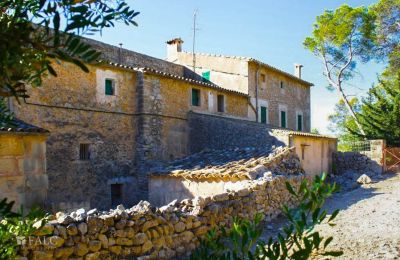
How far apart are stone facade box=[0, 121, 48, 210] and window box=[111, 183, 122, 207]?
17.7 ft

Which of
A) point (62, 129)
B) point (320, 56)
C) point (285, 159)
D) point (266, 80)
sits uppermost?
point (320, 56)

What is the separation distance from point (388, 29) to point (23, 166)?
25340 mm

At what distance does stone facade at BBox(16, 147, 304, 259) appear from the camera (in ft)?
18.1

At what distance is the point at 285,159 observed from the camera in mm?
13570

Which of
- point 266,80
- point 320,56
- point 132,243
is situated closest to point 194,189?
point 132,243

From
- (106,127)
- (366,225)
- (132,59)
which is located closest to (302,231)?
(366,225)

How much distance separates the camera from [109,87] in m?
15.3

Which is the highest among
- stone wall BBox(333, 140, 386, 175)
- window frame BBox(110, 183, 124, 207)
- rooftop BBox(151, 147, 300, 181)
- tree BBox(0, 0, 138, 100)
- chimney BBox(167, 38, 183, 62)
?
chimney BBox(167, 38, 183, 62)

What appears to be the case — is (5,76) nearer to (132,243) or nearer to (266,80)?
(132,243)

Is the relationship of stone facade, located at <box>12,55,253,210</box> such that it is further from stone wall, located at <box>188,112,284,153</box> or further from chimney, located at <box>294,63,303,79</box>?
chimney, located at <box>294,63,303,79</box>

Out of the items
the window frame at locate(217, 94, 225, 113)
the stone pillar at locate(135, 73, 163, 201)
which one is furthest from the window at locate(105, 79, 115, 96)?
the window frame at locate(217, 94, 225, 113)

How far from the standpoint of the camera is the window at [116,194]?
1521 cm

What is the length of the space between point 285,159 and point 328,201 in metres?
2.10

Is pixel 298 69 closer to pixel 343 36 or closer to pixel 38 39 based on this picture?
pixel 343 36
